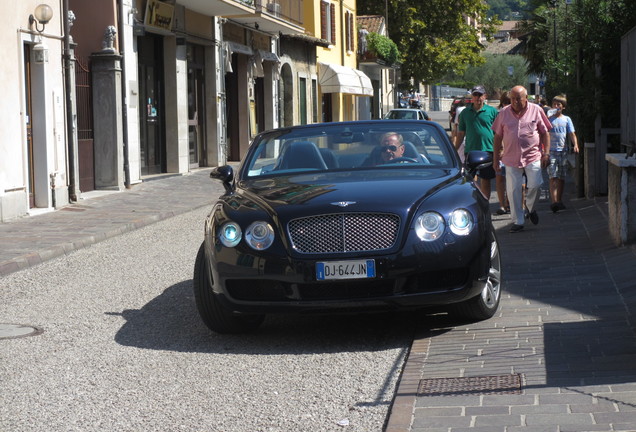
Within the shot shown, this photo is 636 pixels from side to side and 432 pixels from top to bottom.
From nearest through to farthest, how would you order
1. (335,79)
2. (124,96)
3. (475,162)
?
(475,162)
(124,96)
(335,79)

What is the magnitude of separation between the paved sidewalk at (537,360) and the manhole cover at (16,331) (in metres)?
2.63

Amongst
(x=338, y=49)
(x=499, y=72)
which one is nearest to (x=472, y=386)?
(x=338, y=49)

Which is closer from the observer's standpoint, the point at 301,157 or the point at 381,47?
the point at 301,157

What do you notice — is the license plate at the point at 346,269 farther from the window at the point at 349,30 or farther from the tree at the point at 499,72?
the tree at the point at 499,72

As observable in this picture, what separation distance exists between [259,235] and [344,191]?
640 mm

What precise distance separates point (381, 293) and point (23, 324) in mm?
2773

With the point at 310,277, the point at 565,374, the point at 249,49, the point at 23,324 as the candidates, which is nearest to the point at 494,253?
the point at 310,277

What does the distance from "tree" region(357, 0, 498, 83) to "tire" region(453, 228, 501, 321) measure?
54746 mm

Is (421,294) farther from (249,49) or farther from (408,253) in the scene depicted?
(249,49)

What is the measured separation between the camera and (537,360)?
5.98 metres

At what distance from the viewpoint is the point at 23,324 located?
7.95 m

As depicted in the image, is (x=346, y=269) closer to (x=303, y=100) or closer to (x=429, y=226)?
(x=429, y=226)

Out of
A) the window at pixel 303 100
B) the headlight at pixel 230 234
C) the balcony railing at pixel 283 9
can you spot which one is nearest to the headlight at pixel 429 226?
the headlight at pixel 230 234

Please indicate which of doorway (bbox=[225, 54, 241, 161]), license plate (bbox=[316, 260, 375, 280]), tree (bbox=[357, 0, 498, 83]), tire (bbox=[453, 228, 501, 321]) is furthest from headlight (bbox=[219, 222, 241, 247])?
tree (bbox=[357, 0, 498, 83])
